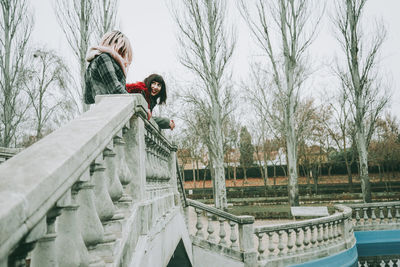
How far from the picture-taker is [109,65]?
2.49 metres

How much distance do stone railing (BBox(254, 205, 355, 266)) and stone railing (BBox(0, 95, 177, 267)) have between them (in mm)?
4765

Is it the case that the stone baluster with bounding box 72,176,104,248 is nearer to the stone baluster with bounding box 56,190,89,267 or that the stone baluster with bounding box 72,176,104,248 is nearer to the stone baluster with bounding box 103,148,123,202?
the stone baluster with bounding box 56,190,89,267

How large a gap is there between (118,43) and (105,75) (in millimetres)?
345

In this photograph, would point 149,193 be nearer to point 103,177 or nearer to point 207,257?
point 103,177

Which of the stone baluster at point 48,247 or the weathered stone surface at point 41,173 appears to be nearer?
the weathered stone surface at point 41,173

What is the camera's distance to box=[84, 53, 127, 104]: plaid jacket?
2504 millimetres

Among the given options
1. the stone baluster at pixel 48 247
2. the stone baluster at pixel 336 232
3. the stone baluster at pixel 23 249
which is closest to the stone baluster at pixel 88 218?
the stone baluster at pixel 48 247

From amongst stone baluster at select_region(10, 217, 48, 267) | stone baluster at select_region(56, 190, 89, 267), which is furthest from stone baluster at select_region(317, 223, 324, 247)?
stone baluster at select_region(10, 217, 48, 267)

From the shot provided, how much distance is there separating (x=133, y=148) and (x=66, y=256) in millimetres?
1274

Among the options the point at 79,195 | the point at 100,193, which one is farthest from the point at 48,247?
the point at 100,193

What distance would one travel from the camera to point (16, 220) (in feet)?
2.77

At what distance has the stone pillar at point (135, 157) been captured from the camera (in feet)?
8.20

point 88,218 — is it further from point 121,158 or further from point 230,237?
point 230,237

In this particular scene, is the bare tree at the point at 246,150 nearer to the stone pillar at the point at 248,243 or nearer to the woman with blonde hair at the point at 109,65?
the stone pillar at the point at 248,243
